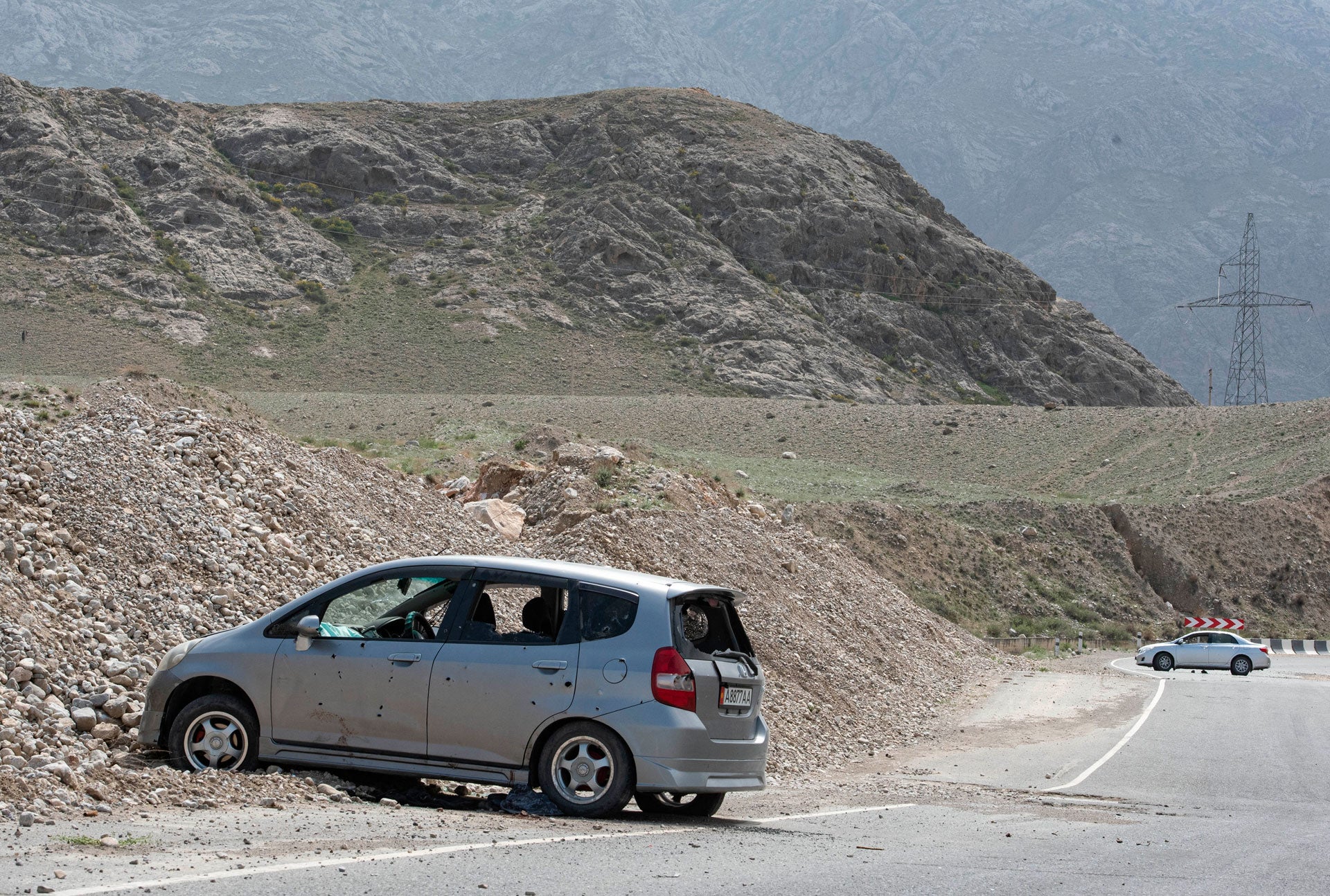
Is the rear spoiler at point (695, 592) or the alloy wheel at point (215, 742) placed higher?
the rear spoiler at point (695, 592)

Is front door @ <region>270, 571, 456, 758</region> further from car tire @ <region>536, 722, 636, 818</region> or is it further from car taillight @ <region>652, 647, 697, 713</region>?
car taillight @ <region>652, 647, 697, 713</region>

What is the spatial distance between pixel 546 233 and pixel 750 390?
20895mm

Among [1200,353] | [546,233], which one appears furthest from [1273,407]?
[1200,353]

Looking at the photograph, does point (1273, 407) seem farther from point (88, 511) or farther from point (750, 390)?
point (88, 511)

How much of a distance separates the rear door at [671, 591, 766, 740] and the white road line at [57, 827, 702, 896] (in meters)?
0.77

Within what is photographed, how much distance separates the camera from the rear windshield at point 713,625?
28.1 ft

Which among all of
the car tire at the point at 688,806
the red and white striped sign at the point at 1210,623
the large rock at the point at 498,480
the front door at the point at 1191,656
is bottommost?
the car tire at the point at 688,806

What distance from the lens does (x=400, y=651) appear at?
8.23 metres

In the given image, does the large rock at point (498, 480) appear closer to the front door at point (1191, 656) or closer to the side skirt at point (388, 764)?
the side skirt at point (388, 764)

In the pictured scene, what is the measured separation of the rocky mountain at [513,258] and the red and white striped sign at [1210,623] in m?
34.5

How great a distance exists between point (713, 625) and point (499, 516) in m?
10.9

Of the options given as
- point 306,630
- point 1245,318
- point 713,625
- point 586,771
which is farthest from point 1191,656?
point 1245,318

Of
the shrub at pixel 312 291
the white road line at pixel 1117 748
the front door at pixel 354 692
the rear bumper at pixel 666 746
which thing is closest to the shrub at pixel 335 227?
the shrub at pixel 312 291

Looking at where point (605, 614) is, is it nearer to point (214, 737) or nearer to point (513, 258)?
point (214, 737)
